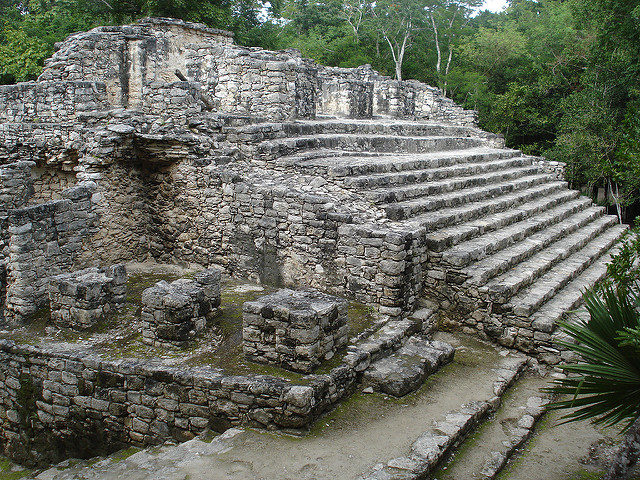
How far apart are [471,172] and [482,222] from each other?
7.92ft

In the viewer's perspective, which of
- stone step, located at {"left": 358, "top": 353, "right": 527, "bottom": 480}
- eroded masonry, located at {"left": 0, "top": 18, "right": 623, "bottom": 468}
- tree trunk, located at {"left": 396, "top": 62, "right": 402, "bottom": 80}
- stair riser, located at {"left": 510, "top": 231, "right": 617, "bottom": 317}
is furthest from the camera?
tree trunk, located at {"left": 396, "top": 62, "right": 402, "bottom": 80}

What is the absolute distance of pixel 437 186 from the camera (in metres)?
8.68

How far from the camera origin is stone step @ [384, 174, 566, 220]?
288 inches

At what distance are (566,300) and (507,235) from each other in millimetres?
1441

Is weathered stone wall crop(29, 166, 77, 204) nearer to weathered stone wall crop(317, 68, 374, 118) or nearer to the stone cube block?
the stone cube block

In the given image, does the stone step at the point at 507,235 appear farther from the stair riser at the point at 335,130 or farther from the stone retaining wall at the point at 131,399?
the stair riser at the point at 335,130

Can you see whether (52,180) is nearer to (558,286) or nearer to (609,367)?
(558,286)

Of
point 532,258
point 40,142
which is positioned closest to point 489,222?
point 532,258

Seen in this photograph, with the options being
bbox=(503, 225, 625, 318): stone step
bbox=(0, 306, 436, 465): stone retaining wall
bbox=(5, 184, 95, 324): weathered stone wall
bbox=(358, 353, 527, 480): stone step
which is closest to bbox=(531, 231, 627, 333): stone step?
bbox=(503, 225, 625, 318): stone step

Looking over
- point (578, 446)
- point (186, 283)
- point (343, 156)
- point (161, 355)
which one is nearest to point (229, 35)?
point (343, 156)

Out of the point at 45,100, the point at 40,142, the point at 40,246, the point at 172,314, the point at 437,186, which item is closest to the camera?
the point at 172,314

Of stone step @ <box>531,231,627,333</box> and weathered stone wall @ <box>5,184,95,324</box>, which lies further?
weathered stone wall @ <box>5,184,95,324</box>

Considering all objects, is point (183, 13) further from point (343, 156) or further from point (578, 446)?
point (578, 446)

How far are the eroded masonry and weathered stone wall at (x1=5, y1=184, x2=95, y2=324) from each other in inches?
1.1
